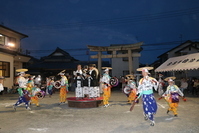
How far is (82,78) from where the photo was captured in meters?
10.0

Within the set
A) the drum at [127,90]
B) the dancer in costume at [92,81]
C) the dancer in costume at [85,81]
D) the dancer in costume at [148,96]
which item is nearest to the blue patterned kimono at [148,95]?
the dancer in costume at [148,96]

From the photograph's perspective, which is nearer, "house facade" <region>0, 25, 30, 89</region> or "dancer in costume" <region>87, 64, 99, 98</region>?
"dancer in costume" <region>87, 64, 99, 98</region>

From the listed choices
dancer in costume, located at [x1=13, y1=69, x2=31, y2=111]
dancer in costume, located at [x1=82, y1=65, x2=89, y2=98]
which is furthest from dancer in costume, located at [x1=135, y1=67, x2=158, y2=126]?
dancer in costume, located at [x1=13, y1=69, x2=31, y2=111]

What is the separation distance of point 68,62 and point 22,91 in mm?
25414

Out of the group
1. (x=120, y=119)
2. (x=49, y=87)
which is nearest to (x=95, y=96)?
(x=120, y=119)

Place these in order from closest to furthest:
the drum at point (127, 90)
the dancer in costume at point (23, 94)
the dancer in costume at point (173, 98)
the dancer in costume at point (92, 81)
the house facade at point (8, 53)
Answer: the dancer in costume at point (173, 98) < the dancer in costume at point (23, 94) < the dancer in costume at point (92, 81) < the drum at point (127, 90) < the house facade at point (8, 53)

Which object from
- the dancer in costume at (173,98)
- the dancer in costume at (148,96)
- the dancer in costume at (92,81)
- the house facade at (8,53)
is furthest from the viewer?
the house facade at (8,53)

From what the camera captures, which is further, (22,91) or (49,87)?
(49,87)

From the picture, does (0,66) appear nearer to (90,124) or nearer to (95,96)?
(95,96)

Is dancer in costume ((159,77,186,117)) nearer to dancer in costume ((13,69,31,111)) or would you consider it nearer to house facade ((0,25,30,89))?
dancer in costume ((13,69,31,111))

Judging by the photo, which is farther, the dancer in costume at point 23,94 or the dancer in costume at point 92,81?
the dancer in costume at point 92,81

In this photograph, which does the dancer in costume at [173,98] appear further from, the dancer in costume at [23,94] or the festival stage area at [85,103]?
the dancer in costume at [23,94]

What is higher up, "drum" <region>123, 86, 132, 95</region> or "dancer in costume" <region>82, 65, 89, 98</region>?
"dancer in costume" <region>82, 65, 89, 98</region>

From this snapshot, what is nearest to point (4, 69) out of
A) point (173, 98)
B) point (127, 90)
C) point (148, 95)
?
point (127, 90)
